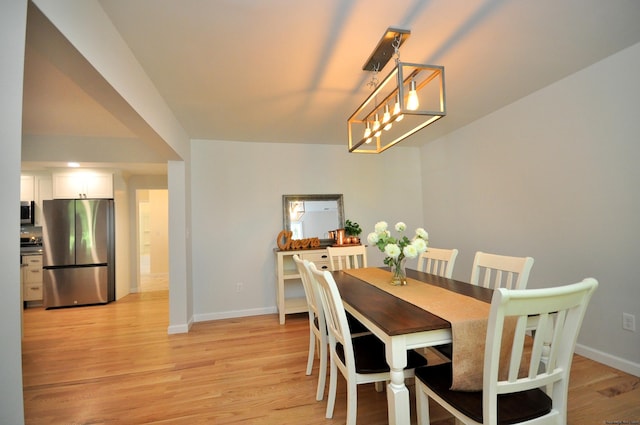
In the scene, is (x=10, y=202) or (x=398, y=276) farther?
(x=398, y=276)

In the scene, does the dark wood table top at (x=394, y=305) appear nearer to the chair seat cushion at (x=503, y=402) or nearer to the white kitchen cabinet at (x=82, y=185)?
the chair seat cushion at (x=503, y=402)

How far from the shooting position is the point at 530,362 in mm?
1068

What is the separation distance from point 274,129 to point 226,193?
108 centimetres

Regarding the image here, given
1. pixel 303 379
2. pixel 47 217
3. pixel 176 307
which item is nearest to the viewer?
pixel 303 379

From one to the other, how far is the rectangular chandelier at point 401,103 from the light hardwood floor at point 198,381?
1781mm

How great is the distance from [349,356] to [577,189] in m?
2.35

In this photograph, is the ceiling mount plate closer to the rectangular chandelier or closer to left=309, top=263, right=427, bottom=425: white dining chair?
the rectangular chandelier

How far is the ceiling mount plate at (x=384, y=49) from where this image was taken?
5.20 feet

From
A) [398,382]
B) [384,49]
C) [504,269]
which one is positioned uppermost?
[384,49]

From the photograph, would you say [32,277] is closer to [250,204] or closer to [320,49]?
[250,204]

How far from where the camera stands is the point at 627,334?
204 centimetres

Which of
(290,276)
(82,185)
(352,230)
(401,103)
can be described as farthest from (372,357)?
(82,185)

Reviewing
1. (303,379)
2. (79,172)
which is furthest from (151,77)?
(79,172)

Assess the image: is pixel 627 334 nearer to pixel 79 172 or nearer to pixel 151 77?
pixel 151 77
